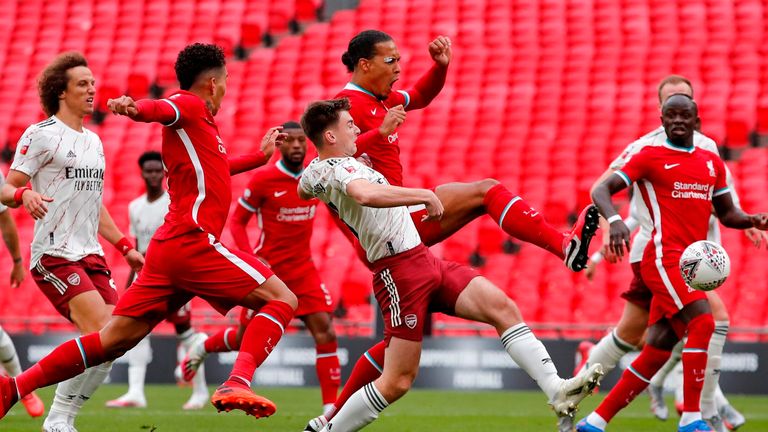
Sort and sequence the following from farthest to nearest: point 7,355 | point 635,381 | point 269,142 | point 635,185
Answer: point 7,355
point 635,185
point 635,381
point 269,142

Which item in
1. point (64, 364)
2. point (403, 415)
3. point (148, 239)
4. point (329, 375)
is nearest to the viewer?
point (64, 364)

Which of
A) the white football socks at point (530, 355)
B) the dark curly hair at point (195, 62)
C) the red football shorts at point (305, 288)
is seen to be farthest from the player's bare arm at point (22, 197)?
the red football shorts at point (305, 288)

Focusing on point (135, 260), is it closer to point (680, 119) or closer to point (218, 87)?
point (218, 87)

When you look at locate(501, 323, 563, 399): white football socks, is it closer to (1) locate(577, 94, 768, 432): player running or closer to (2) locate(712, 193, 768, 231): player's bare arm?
(1) locate(577, 94, 768, 432): player running

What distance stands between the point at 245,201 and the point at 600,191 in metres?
3.80

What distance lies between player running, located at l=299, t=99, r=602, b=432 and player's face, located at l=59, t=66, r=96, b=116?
72.3 inches

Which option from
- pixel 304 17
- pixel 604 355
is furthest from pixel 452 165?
pixel 604 355

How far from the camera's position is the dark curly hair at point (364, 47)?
7242 mm

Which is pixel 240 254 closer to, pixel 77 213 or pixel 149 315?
pixel 149 315

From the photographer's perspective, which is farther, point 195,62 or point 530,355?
point 195,62

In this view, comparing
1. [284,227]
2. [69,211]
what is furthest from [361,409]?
[284,227]

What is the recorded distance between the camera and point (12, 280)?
27.7ft

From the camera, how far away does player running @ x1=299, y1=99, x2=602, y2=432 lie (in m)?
6.27

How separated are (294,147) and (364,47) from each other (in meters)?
2.60
